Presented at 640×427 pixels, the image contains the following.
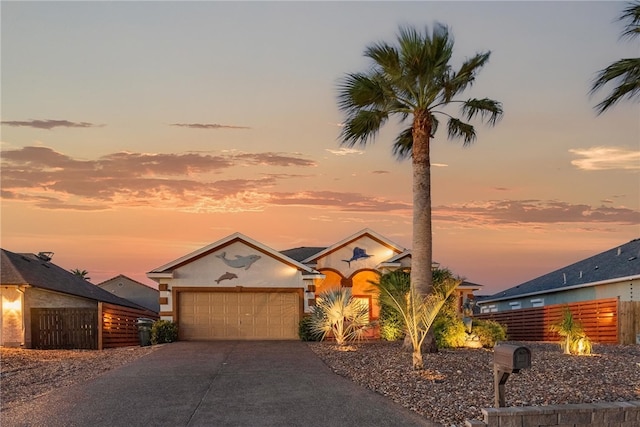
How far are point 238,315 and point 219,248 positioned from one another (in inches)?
106

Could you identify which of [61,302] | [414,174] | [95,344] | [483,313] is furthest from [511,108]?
[483,313]

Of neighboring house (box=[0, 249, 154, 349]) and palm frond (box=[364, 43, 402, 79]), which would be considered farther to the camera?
neighboring house (box=[0, 249, 154, 349])

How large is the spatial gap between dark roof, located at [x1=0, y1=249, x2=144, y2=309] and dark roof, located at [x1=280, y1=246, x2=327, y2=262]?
340 inches

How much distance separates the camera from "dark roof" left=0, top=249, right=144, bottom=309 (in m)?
21.3

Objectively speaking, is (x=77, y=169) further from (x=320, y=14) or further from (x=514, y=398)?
(x=514, y=398)

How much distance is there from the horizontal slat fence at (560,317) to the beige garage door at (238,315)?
10638 millimetres

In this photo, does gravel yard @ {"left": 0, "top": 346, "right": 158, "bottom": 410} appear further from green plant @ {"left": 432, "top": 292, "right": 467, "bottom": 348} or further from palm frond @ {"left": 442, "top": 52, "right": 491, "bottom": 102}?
palm frond @ {"left": 442, "top": 52, "right": 491, "bottom": 102}

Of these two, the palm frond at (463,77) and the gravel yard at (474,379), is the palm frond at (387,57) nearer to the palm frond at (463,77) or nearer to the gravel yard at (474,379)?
the palm frond at (463,77)

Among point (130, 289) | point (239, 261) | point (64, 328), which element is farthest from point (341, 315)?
point (130, 289)

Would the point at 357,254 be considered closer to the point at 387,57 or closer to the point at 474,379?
the point at 387,57

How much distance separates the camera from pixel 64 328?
21.8 metres

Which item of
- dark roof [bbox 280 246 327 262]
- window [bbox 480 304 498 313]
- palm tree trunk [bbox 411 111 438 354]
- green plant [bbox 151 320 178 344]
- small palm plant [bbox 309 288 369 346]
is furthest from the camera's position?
window [bbox 480 304 498 313]

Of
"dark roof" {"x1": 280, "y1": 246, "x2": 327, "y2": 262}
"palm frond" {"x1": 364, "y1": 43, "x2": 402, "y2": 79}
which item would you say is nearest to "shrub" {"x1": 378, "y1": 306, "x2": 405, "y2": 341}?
"dark roof" {"x1": 280, "y1": 246, "x2": 327, "y2": 262}

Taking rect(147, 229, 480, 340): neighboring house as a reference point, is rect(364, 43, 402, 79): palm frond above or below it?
above
